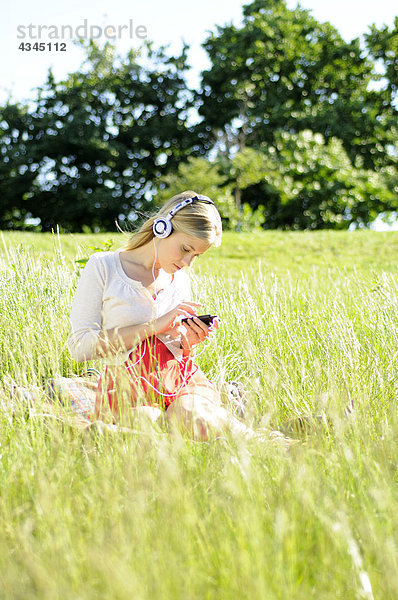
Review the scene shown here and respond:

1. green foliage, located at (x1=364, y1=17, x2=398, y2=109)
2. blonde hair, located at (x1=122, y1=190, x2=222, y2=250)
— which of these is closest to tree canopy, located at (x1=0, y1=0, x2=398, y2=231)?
green foliage, located at (x1=364, y1=17, x2=398, y2=109)

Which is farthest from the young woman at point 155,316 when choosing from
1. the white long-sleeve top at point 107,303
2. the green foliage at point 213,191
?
the green foliage at point 213,191

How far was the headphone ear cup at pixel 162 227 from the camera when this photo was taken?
283 centimetres

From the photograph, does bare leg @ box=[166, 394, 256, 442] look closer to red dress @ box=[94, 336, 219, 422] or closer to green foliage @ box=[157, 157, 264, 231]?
red dress @ box=[94, 336, 219, 422]

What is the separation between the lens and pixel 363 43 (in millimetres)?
23844

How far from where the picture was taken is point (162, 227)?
2834mm

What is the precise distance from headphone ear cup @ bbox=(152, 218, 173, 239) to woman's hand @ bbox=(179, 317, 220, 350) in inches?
16.3

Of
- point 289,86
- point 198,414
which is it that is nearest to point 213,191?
point 289,86

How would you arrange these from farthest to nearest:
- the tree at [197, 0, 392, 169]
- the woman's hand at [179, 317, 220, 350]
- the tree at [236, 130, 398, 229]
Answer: the tree at [197, 0, 392, 169], the tree at [236, 130, 398, 229], the woman's hand at [179, 317, 220, 350]

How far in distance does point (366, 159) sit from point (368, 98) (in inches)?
102

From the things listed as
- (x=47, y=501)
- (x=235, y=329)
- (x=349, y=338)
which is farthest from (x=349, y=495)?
(x=235, y=329)

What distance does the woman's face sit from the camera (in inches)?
111

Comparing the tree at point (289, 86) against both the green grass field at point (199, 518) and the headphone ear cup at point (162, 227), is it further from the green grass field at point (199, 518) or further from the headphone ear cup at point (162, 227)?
the green grass field at point (199, 518)

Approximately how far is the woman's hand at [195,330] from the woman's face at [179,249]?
0.29 m

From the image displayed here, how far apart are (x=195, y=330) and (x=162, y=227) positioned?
1.60 ft
